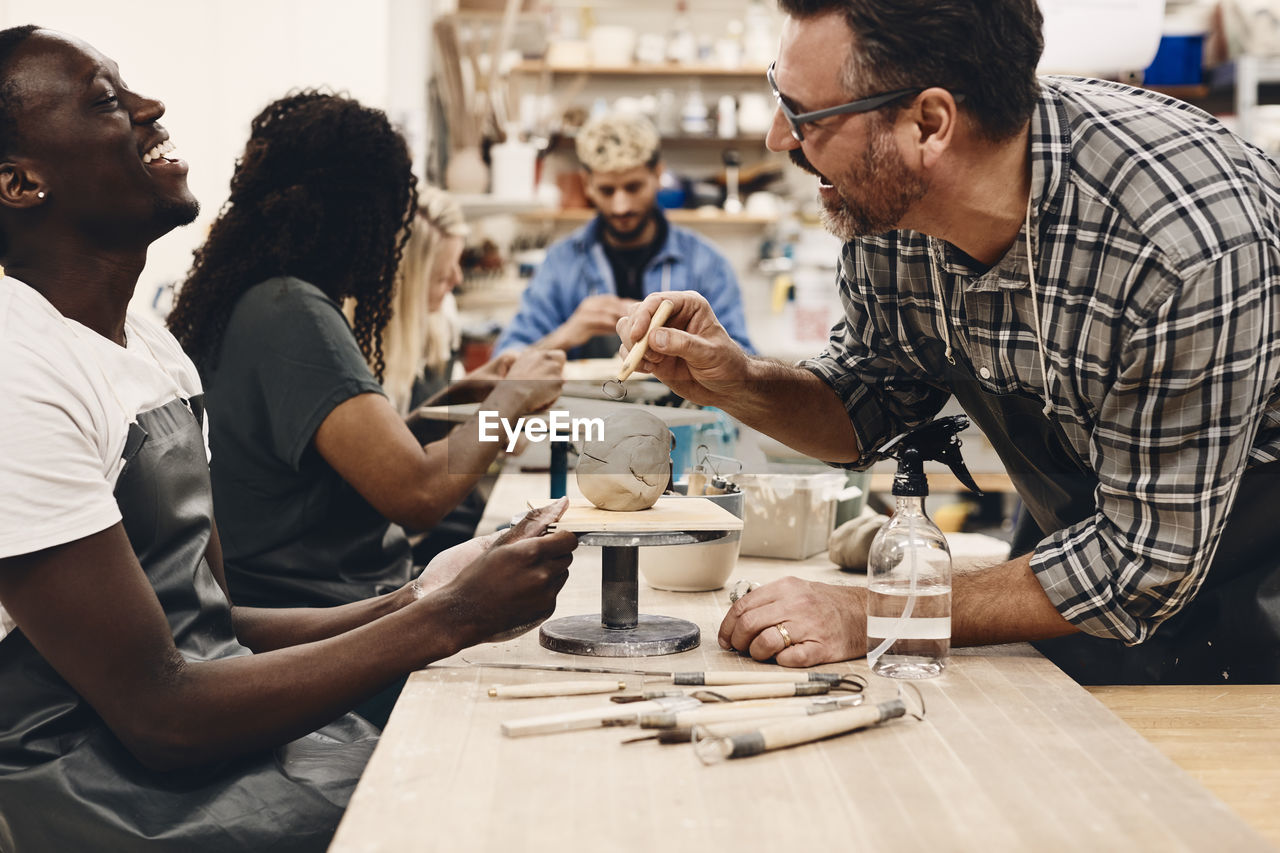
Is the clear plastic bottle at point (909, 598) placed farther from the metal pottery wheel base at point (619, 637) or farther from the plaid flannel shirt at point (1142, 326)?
the metal pottery wheel base at point (619, 637)

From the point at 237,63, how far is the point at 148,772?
12.9 ft

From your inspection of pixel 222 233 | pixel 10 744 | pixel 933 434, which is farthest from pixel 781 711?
pixel 222 233

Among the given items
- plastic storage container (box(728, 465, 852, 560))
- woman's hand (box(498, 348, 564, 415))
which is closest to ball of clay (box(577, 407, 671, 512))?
plastic storage container (box(728, 465, 852, 560))

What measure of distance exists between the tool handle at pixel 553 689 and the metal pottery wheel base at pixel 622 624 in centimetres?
15

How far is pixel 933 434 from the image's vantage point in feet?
4.76

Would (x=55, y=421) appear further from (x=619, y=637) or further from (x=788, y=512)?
(x=788, y=512)

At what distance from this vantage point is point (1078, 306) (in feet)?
4.58

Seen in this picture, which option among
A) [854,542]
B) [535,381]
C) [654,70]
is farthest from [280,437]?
[654,70]

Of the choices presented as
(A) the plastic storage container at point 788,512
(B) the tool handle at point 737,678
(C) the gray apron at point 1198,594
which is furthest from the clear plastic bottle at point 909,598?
(A) the plastic storage container at point 788,512

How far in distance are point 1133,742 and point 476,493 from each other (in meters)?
2.29

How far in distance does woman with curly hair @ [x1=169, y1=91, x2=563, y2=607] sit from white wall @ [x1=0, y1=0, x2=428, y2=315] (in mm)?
2068

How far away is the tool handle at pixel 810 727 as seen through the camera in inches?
41.6

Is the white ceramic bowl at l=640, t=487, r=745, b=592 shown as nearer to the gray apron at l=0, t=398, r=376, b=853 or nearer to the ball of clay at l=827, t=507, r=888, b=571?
the ball of clay at l=827, t=507, r=888, b=571

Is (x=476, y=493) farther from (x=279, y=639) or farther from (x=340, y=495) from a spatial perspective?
(x=279, y=639)
